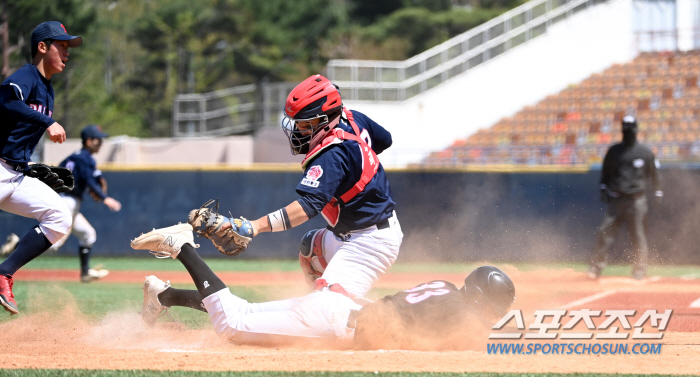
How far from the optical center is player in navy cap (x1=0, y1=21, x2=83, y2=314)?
216 inches

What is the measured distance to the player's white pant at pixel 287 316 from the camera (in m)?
4.80

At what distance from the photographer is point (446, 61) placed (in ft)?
70.8

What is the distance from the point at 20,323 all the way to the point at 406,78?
51.7 feet

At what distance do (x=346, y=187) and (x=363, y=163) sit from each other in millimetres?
204

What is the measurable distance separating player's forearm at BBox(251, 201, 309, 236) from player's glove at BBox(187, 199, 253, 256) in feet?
0.23

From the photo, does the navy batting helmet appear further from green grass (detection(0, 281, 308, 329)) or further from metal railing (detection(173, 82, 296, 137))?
metal railing (detection(173, 82, 296, 137))

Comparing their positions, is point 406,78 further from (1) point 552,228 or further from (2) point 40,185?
(2) point 40,185

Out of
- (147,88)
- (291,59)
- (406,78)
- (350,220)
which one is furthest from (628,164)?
(147,88)

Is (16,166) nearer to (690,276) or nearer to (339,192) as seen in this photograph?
(339,192)

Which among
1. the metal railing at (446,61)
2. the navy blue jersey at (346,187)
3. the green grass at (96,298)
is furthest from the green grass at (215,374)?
the metal railing at (446,61)

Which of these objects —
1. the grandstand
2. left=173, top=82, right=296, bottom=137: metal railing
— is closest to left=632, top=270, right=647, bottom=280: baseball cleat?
the grandstand

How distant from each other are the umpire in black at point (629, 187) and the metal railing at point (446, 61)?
1047cm

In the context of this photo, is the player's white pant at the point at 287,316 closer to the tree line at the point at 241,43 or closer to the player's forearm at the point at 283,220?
the player's forearm at the point at 283,220

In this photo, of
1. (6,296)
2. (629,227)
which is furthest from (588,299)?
(6,296)
